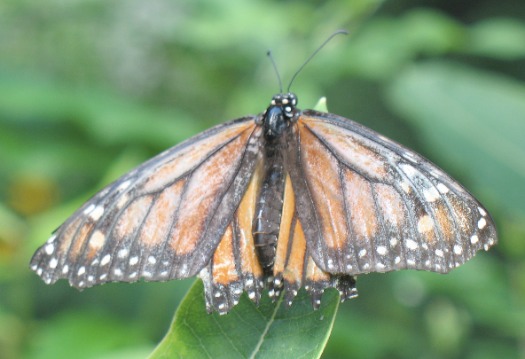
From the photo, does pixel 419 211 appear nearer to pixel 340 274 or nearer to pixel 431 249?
pixel 431 249

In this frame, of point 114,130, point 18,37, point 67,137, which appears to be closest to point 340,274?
point 114,130

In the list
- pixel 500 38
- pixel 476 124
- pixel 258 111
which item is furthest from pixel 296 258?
pixel 500 38

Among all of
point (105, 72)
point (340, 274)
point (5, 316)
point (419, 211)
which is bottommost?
point (5, 316)

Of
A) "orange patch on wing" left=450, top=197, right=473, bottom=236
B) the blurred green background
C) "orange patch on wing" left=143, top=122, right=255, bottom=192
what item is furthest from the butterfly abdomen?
the blurred green background

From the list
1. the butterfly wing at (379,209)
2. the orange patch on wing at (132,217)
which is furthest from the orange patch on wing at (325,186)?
the orange patch on wing at (132,217)

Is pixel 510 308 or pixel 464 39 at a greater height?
pixel 464 39

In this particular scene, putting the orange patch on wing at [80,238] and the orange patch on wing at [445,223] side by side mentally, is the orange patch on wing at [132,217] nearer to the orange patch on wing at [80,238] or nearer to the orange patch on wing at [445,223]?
the orange patch on wing at [80,238]
